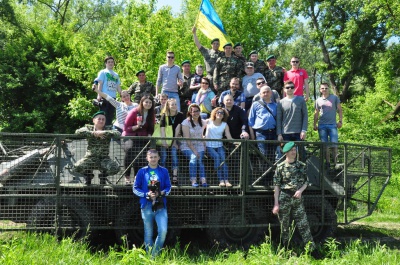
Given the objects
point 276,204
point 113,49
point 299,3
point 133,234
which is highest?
point 299,3

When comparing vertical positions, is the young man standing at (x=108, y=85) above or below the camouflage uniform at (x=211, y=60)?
below

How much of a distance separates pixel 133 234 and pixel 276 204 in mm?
2444

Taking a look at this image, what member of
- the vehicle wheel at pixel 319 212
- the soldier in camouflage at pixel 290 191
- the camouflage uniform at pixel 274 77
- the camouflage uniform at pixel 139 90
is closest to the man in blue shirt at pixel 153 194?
the soldier in camouflage at pixel 290 191

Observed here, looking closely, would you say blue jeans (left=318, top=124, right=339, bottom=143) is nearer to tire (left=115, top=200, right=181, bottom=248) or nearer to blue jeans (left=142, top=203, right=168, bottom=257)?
tire (left=115, top=200, right=181, bottom=248)

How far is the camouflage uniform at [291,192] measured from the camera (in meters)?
7.43

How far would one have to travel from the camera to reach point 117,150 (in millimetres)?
7582

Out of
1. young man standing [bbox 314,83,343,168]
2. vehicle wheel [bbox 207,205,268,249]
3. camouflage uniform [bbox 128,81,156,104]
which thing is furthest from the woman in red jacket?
young man standing [bbox 314,83,343,168]

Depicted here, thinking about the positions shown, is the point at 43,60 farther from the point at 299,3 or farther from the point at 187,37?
the point at 299,3

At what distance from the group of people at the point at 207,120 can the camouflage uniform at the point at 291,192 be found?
0.05ft

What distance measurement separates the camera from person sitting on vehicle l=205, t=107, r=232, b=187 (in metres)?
7.84

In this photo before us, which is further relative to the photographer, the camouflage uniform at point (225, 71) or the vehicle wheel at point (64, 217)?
the camouflage uniform at point (225, 71)

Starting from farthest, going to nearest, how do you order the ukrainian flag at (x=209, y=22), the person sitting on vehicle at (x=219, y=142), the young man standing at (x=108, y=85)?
the ukrainian flag at (x=209, y=22)
the young man standing at (x=108, y=85)
the person sitting on vehicle at (x=219, y=142)

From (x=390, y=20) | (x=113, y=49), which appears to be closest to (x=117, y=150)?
A: (x=113, y=49)

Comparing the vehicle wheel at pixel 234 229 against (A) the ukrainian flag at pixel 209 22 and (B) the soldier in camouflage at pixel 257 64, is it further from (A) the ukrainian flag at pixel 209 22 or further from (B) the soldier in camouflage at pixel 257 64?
(A) the ukrainian flag at pixel 209 22
